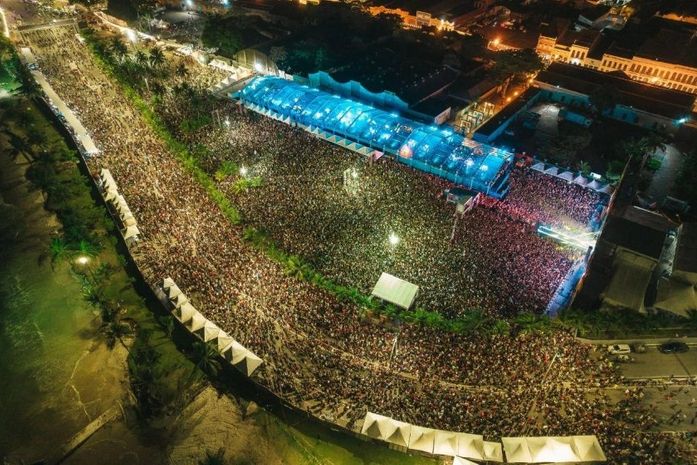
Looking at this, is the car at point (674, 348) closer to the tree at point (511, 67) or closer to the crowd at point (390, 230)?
the crowd at point (390, 230)

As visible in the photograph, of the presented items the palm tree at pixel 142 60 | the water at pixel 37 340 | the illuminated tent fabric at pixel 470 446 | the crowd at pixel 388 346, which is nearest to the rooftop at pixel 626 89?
the crowd at pixel 388 346

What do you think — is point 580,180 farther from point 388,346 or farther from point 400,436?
point 400,436

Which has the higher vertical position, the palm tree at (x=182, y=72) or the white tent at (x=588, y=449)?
the palm tree at (x=182, y=72)

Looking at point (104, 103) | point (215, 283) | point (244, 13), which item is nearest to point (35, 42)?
point (104, 103)

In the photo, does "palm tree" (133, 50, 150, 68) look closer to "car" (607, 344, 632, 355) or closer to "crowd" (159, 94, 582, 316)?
"crowd" (159, 94, 582, 316)

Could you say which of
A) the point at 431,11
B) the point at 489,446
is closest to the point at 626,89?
the point at 431,11

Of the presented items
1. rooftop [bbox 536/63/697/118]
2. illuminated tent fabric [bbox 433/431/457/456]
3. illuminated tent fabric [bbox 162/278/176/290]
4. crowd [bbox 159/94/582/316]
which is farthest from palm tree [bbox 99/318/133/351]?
rooftop [bbox 536/63/697/118]
